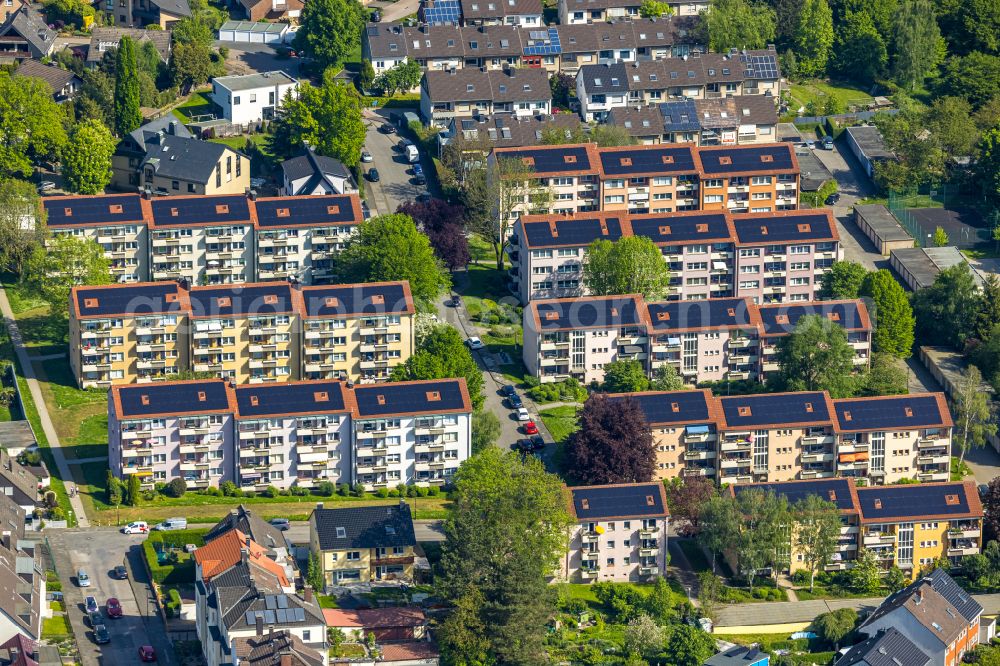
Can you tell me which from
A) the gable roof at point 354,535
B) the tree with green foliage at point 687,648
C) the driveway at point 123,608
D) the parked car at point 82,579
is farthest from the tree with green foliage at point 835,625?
the parked car at point 82,579

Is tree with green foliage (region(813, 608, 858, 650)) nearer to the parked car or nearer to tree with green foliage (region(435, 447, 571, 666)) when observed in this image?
tree with green foliage (region(435, 447, 571, 666))

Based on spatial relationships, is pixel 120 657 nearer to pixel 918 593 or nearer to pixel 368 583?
pixel 368 583

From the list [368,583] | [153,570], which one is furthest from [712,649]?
[153,570]

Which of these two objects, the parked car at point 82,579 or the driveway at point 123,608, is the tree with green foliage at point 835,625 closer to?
the driveway at point 123,608

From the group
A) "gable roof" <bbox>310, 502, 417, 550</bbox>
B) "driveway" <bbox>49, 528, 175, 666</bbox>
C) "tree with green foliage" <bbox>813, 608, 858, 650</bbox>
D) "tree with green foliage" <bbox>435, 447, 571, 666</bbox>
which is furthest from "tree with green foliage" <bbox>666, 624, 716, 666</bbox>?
"driveway" <bbox>49, 528, 175, 666</bbox>

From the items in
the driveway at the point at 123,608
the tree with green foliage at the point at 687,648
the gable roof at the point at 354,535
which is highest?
the gable roof at the point at 354,535
